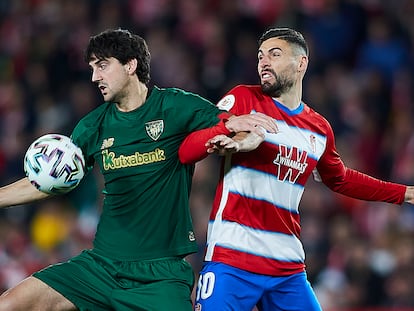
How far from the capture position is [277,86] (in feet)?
20.7

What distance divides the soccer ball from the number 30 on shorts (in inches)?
36.4

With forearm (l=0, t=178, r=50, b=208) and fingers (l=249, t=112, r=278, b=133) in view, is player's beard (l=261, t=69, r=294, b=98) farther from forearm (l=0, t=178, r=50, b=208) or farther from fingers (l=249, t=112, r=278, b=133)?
forearm (l=0, t=178, r=50, b=208)

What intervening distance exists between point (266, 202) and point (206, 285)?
59 centimetres

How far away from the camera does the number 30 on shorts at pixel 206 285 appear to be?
19.9 feet

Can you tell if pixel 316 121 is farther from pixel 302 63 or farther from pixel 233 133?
pixel 233 133

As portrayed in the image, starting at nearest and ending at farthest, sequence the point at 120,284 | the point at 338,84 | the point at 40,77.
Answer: the point at 120,284 < the point at 338,84 < the point at 40,77

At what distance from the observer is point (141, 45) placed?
629cm

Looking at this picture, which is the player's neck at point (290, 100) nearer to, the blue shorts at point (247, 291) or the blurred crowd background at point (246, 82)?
the blue shorts at point (247, 291)

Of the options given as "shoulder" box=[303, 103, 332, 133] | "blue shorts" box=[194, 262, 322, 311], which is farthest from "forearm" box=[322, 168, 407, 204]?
"blue shorts" box=[194, 262, 322, 311]

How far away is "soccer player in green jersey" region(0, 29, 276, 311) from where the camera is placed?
5.95 metres

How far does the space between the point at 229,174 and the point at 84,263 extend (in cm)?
98

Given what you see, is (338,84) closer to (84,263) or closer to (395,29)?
(395,29)

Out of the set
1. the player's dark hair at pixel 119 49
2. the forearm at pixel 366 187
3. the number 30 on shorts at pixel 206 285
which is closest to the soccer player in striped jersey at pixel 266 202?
the number 30 on shorts at pixel 206 285

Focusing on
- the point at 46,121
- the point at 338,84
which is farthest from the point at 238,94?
the point at 46,121
